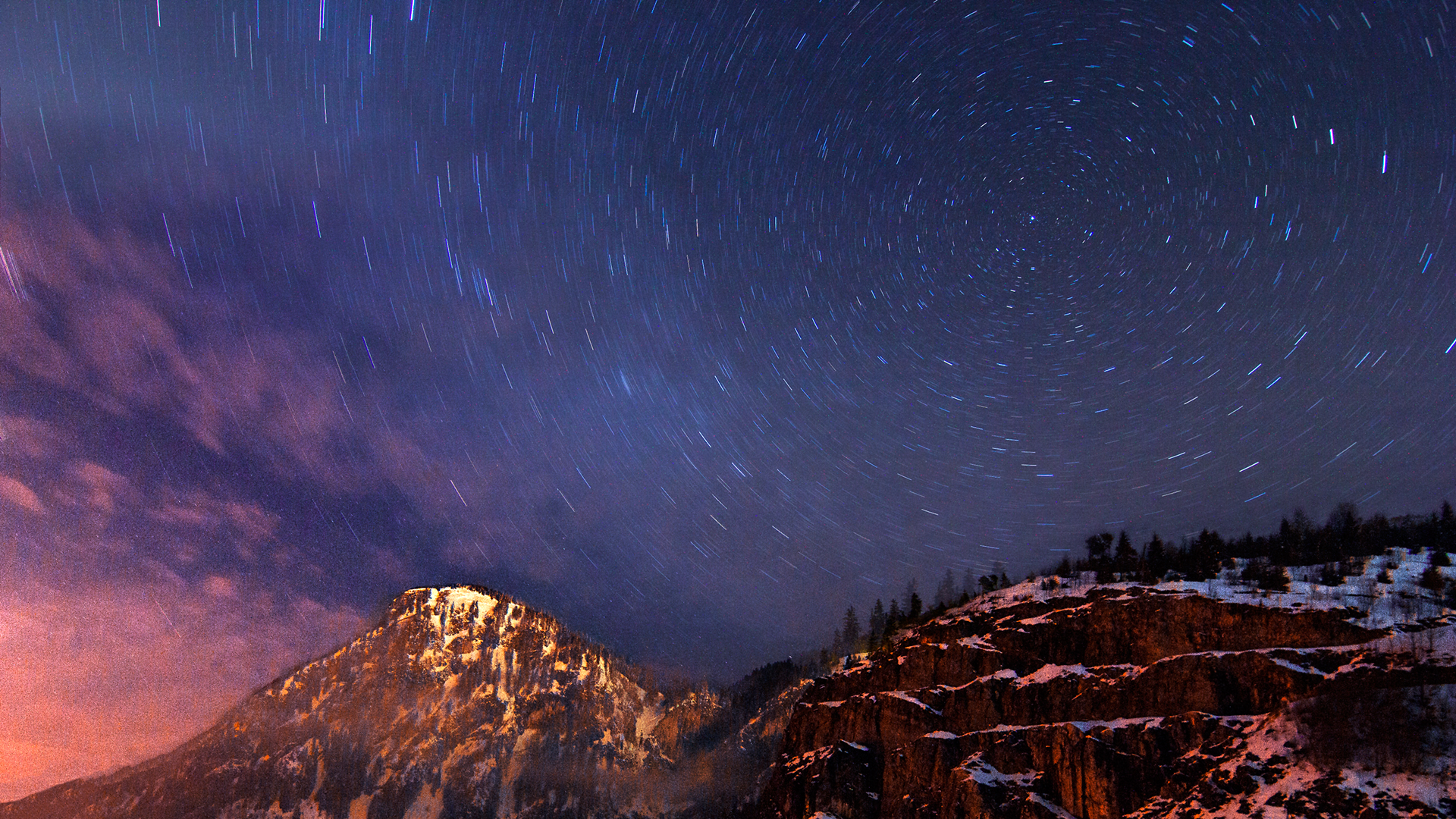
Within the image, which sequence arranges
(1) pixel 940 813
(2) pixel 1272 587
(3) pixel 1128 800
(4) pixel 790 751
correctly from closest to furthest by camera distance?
(3) pixel 1128 800
(1) pixel 940 813
(2) pixel 1272 587
(4) pixel 790 751

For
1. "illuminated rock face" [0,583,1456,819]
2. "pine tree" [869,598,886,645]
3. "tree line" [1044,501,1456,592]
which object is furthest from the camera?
"pine tree" [869,598,886,645]

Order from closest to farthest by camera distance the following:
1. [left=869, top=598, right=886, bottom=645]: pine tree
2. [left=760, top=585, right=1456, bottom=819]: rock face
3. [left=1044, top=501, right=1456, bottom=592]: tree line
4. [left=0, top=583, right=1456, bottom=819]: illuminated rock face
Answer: [left=0, top=583, right=1456, bottom=819]: illuminated rock face → [left=760, top=585, right=1456, bottom=819]: rock face → [left=1044, top=501, right=1456, bottom=592]: tree line → [left=869, top=598, right=886, bottom=645]: pine tree

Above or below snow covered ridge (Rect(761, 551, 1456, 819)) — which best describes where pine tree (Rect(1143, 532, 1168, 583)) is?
above

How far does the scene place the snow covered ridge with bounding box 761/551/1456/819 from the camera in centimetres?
6494

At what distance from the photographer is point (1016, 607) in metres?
117

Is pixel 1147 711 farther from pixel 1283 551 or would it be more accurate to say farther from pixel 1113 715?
pixel 1283 551

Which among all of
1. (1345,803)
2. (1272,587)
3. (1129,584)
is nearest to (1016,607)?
(1129,584)

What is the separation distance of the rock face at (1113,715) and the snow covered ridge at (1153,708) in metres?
0.20

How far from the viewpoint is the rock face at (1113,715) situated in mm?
67125

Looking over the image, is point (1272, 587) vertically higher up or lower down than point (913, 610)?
lower down

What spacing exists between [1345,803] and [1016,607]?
57200 millimetres

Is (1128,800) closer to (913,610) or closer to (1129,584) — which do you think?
(1129,584)

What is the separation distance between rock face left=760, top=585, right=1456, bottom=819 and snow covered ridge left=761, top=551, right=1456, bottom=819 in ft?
0.64

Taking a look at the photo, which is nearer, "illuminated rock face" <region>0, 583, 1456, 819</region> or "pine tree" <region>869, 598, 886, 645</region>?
"illuminated rock face" <region>0, 583, 1456, 819</region>
